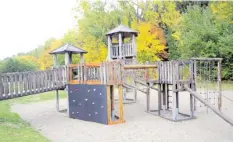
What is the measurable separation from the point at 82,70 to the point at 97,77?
1.14 meters

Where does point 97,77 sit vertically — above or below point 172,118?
above

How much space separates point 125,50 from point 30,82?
875 centimetres

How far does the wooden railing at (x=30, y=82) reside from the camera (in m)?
13.2

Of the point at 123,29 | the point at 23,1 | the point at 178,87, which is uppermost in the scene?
the point at 23,1

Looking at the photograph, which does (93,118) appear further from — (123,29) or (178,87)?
(123,29)

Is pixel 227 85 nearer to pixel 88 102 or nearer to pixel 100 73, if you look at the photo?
pixel 88 102

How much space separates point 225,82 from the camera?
2841 centimetres

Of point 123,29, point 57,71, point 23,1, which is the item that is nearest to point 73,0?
point 23,1

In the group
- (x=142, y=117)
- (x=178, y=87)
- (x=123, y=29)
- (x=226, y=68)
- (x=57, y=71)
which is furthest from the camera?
→ (x=226, y=68)

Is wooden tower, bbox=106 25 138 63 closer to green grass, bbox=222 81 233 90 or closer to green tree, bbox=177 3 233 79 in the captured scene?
green tree, bbox=177 3 233 79

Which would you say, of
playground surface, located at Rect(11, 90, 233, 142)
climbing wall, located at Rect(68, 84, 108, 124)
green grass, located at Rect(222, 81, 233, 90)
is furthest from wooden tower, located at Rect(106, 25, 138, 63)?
green grass, located at Rect(222, 81, 233, 90)

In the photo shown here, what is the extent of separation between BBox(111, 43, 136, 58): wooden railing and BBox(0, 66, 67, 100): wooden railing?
6.44 metres

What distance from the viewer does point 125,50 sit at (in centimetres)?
2111

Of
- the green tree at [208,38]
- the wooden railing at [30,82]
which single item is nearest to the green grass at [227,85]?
the green tree at [208,38]
